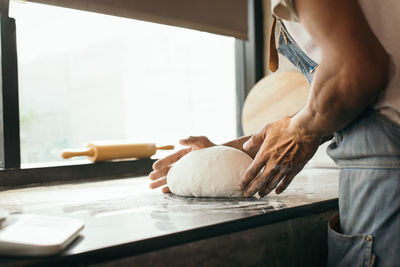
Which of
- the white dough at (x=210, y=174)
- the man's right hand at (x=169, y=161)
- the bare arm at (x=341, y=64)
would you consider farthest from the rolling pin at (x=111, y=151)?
the bare arm at (x=341, y=64)

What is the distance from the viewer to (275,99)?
185cm

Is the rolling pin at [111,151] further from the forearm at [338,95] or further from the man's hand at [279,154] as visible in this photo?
the forearm at [338,95]

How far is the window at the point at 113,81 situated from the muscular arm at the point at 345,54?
1.11 meters

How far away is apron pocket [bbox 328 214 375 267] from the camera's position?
27.7 inches

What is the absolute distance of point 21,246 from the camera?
1.65 ft

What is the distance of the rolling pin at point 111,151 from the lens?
146cm

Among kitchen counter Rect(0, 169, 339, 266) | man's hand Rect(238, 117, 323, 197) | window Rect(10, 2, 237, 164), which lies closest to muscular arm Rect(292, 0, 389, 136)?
man's hand Rect(238, 117, 323, 197)

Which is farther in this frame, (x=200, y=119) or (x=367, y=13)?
(x=200, y=119)

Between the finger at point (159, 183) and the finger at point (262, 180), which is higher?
the finger at point (262, 180)

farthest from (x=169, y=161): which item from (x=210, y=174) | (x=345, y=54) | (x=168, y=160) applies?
(x=345, y=54)

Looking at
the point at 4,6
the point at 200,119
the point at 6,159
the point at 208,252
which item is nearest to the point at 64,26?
→ the point at 4,6

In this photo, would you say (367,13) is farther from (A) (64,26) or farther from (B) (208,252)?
(A) (64,26)

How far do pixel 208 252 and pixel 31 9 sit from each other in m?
1.20

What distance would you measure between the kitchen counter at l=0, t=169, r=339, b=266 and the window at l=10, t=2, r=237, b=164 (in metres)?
0.47
